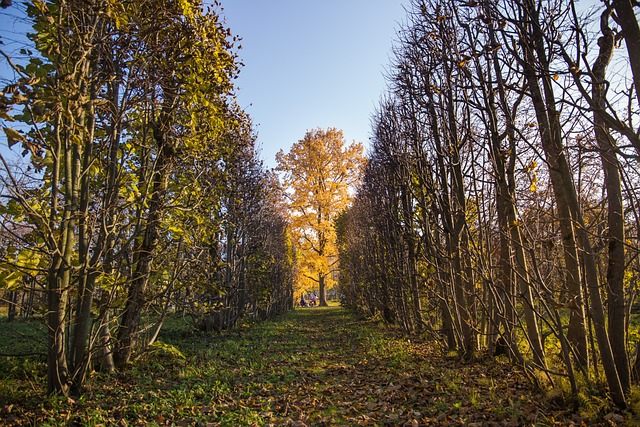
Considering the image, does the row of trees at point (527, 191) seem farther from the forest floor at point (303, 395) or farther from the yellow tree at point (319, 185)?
the yellow tree at point (319, 185)

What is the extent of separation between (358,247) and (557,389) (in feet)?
44.0

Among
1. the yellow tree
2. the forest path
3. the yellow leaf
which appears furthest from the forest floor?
the yellow tree

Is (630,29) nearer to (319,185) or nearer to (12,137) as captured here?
(12,137)

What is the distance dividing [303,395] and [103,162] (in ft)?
14.9

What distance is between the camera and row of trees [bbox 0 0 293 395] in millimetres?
4270

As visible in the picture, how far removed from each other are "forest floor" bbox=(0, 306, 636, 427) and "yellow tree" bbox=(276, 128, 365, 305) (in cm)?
1794

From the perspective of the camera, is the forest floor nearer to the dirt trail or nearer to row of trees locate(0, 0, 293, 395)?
the dirt trail

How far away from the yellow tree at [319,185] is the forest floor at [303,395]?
17945mm

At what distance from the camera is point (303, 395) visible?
543cm

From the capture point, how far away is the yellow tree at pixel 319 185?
25.9 meters

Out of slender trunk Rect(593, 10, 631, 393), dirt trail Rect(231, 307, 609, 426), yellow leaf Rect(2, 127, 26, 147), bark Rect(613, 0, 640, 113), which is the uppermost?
bark Rect(613, 0, 640, 113)

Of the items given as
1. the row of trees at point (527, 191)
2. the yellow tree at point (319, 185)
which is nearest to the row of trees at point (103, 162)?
the row of trees at point (527, 191)

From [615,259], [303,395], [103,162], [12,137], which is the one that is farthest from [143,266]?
[615,259]

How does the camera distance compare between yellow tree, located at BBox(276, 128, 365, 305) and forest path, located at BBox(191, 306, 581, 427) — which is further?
yellow tree, located at BBox(276, 128, 365, 305)
